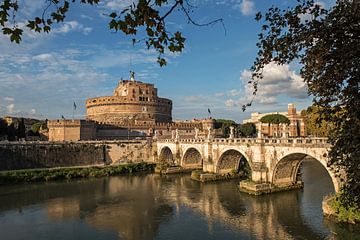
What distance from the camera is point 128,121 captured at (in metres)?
57.2

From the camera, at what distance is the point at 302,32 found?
567 centimetres

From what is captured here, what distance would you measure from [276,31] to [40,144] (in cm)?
3945

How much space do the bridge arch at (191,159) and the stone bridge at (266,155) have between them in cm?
181

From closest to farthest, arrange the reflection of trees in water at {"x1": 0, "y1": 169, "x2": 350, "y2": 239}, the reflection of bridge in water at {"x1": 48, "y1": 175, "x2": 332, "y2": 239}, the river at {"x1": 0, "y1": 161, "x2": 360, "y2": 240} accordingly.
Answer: the river at {"x1": 0, "y1": 161, "x2": 360, "y2": 240}, the reflection of bridge in water at {"x1": 48, "y1": 175, "x2": 332, "y2": 239}, the reflection of trees in water at {"x1": 0, "y1": 169, "x2": 350, "y2": 239}

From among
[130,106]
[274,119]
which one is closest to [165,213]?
[130,106]

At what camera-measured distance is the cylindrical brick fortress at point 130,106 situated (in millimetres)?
60188

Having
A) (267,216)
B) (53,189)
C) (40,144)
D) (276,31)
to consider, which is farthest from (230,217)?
(40,144)

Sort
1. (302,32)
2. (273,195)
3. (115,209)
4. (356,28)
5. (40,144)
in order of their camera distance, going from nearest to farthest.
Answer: (356,28) → (302,32) → (115,209) → (273,195) → (40,144)

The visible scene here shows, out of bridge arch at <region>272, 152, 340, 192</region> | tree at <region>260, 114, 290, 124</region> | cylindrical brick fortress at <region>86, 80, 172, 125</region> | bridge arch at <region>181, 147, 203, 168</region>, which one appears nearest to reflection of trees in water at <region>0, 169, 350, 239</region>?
bridge arch at <region>272, 152, 340, 192</region>

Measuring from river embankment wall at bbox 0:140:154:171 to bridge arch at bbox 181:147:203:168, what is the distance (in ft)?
27.2

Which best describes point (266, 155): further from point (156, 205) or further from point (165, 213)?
point (165, 213)

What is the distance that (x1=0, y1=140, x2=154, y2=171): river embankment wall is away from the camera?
3800 centimetres

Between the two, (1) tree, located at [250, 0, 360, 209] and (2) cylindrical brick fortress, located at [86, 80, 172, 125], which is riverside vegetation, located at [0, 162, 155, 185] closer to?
(2) cylindrical brick fortress, located at [86, 80, 172, 125]

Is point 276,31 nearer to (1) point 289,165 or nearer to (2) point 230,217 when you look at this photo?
(2) point 230,217
